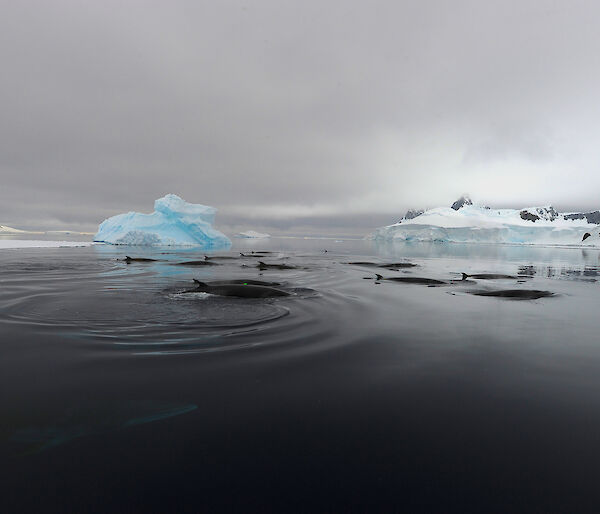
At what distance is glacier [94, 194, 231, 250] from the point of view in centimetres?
5469

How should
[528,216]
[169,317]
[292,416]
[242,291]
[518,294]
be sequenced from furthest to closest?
[528,216] → [518,294] → [242,291] → [169,317] → [292,416]

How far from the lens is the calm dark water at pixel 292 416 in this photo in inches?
101

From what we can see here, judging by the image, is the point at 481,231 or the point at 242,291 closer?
the point at 242,291

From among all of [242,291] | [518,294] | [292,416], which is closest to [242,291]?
[242,291]

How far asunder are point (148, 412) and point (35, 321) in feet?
18.7

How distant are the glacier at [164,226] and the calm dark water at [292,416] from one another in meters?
51.1

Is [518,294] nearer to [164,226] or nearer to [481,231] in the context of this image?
[164,226]

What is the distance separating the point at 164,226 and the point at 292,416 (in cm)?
6090

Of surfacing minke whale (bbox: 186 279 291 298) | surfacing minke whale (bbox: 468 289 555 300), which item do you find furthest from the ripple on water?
surfacing minke whale (bbox: 468 289 555 300)

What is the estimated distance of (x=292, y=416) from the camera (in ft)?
12.1

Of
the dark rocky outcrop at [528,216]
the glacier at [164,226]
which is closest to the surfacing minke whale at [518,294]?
the glacier at [164,226]

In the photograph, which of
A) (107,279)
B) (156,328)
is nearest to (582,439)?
(156,328)

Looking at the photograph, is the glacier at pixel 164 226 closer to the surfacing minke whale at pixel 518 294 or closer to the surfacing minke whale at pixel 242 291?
the surfacing minke whale at pixel 242 291

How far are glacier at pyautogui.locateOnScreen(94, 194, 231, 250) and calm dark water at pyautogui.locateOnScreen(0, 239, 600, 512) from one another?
51.1 metres
